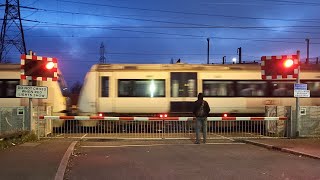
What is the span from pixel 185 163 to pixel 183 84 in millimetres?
12743

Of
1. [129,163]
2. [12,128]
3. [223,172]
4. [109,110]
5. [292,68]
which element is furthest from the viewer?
[109,110]

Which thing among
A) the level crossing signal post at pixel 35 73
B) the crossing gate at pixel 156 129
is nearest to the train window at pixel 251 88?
the crossing gate at pixel 156 129

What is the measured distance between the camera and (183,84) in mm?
24359

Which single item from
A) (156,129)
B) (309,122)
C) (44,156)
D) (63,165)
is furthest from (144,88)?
(63,165)

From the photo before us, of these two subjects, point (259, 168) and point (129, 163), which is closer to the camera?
point (259, 168)

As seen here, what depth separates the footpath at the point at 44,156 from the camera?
967 cm

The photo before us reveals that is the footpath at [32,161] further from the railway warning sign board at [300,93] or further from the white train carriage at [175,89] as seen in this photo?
the railway warning sign board at [300,93]

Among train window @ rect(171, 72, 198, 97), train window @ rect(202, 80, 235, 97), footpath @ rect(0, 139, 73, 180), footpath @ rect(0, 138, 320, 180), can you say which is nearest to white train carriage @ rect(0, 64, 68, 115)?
train window @ rect(171, 72, 198, 97)

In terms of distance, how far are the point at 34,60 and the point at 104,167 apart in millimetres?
7640

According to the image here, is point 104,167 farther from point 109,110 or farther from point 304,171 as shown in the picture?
point 109,110

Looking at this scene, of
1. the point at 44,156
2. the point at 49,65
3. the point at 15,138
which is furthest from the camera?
the point at 49,65

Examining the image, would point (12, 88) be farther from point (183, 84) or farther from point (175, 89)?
point (183, 84)

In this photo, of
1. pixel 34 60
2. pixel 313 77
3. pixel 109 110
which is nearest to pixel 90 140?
pixel 34 60

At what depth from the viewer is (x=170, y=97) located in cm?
2428
